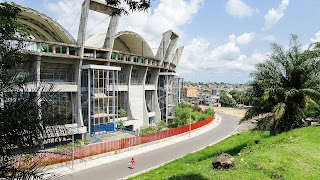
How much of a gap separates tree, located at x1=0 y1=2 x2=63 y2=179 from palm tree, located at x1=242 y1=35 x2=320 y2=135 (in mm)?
14940

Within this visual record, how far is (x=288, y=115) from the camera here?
1747 centimetres

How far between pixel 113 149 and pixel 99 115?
7.26 meters

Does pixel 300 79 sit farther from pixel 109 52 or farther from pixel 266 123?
pixel 109 52

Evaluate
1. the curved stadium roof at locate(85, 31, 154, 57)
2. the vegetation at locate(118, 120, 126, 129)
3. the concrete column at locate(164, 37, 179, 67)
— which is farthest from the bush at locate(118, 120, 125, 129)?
the concrete column at locate(164, 37, 179, 67)

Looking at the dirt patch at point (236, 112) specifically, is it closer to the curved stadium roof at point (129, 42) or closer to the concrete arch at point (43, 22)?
the curved stadium roof at point (129, 42)

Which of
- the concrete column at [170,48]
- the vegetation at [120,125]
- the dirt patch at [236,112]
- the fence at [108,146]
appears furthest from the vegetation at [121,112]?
the dirt patch at [236,112]

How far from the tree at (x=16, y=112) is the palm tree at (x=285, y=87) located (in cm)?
1494

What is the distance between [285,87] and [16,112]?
18.2m

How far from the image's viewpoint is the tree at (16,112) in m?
5.57

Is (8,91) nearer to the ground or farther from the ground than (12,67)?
nearer to the ground

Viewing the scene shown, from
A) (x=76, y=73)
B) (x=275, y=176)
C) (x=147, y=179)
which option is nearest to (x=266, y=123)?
(x=275, y=176)

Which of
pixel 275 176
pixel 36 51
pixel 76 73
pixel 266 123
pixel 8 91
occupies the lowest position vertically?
pixel 275 176

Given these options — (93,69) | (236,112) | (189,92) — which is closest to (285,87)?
(93,69)

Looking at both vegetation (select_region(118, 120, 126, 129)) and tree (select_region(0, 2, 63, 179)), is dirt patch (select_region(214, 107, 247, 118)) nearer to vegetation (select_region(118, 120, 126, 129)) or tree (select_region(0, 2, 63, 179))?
vegetation (select_region(118, 120, 126, 129))
